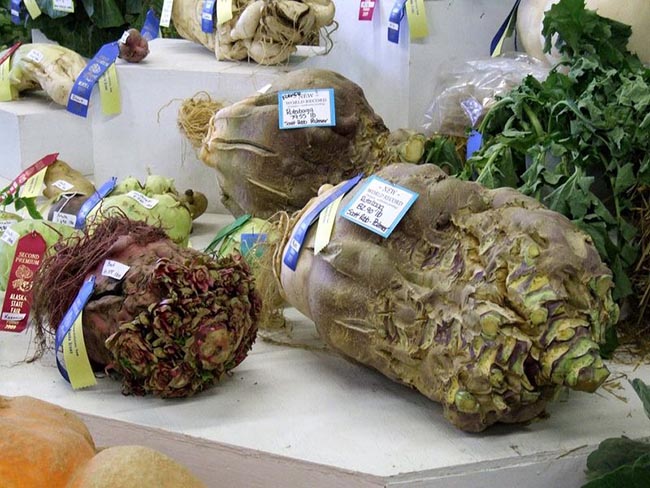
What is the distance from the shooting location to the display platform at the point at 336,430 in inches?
58.2

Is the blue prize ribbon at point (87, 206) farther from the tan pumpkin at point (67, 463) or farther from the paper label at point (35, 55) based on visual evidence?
the tan pumpkin at point (67, 463)

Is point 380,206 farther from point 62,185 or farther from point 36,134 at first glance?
point 36,134

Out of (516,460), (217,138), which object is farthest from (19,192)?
(516,460)

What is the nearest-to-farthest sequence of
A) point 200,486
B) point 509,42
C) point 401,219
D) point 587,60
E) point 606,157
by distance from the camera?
point 200,486 → point 401,219 → point 606,157 → point 587,60 → point 509,42

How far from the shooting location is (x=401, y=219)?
5.31ft

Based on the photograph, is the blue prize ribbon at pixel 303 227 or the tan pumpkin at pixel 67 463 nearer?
the tan pumpkin at pixel 67 463

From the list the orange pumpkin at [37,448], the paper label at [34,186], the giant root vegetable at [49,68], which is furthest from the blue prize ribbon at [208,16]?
the orange pumpkin at [37,448]

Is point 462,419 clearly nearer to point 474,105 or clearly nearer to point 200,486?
point 200,486

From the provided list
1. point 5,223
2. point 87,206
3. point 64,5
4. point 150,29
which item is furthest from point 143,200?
point 64,5

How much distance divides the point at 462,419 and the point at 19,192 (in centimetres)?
159

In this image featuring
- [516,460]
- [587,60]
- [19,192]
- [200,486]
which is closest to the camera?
[200,486]

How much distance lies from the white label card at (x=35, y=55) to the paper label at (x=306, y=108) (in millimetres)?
1316

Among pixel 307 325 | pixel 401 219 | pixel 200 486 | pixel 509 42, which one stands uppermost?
pixel 509 42

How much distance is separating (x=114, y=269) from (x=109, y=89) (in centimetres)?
127
